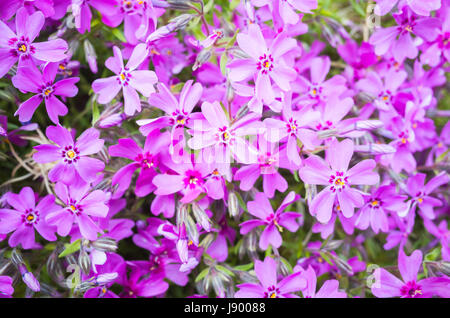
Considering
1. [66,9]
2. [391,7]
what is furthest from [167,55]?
[391,7]

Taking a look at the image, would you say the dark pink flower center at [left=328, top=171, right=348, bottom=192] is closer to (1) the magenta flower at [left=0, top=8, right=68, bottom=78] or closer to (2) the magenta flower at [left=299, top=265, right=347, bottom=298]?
(2) the magenta flower at [left=299, top=265, right=347, bottom=298]

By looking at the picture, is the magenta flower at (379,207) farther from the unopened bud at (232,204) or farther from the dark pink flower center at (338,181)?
the unopened bud at (232,204)

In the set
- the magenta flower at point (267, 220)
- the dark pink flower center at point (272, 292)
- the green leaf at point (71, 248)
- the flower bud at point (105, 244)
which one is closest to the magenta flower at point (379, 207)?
the magenta flower at point (267, 220)

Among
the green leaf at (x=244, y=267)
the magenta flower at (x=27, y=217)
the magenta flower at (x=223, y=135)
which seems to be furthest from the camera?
the green leaf at (x=244, y=267)

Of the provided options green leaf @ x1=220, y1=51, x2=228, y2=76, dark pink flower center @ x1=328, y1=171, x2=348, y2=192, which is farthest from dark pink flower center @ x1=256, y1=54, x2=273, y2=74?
dark pink flower center @ x1=328, y1=171, x2=348, y2=192

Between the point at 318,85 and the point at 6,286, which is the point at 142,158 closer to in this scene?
the point at 6,286

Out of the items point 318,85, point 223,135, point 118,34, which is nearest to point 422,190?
point 318,85
